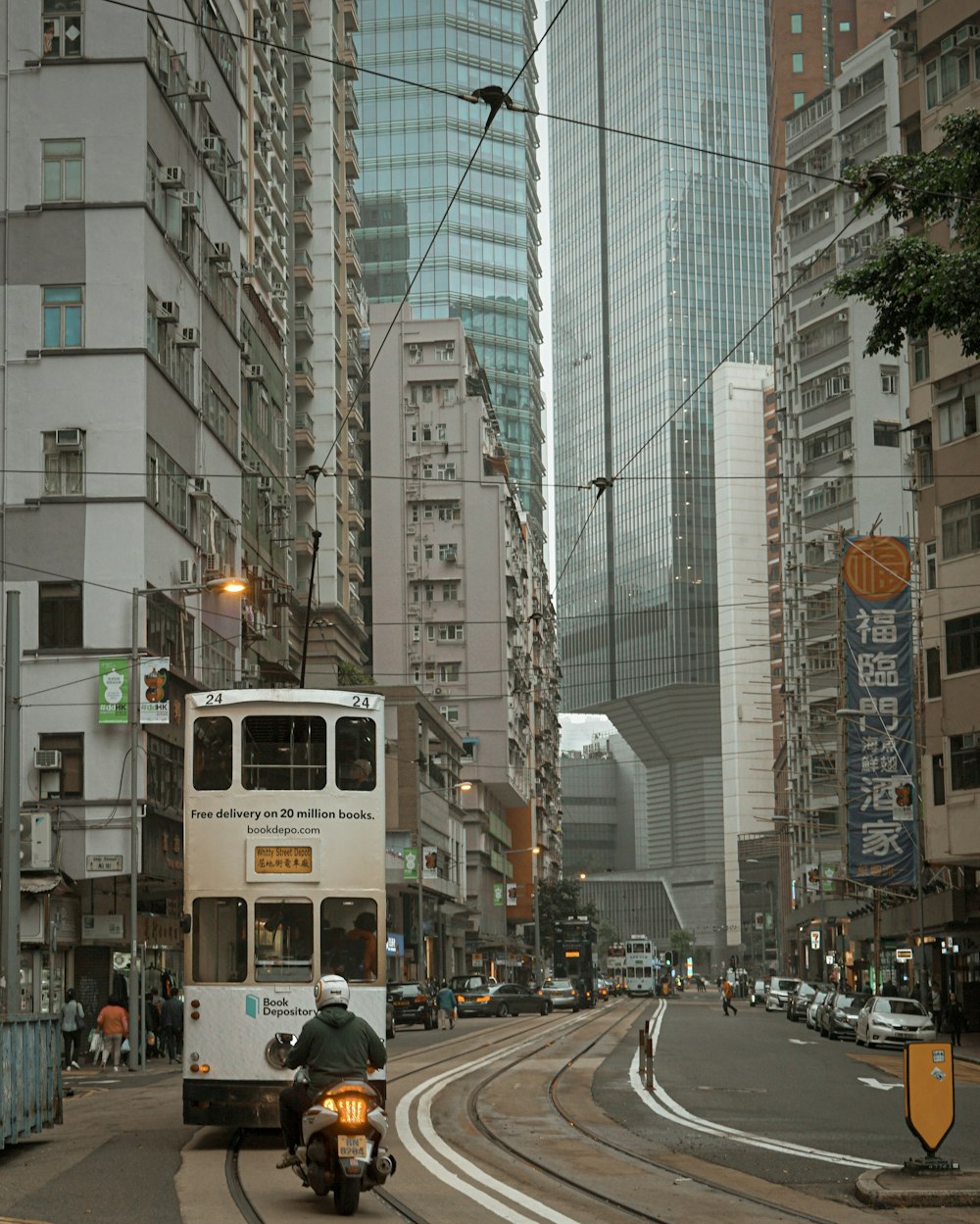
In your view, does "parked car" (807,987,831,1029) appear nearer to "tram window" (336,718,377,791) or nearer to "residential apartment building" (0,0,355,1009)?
"residential apartment building" (0,0,355,1009)

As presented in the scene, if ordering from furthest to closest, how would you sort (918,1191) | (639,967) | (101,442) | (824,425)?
(639,967) → (824,425) → (101,442) → (918,1191)

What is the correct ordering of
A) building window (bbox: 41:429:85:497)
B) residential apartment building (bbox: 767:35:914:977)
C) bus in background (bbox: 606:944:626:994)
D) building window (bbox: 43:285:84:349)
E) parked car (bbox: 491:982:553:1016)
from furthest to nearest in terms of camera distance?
bus in background (bbox: 606:944:626:994) < residential apartment building (bbox: 767:35:914:977) < parked car (bbox: 491:982:553:1016) < building window (bbox: 43:285:84:349) < building window (bbox: 41:429:85:497)

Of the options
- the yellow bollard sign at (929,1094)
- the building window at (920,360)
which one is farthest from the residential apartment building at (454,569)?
the yellow bollard sign at (929,1094)

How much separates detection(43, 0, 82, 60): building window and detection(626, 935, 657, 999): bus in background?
82.4 metres

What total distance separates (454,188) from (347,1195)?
134 meters

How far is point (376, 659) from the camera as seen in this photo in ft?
352

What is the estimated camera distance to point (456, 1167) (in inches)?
609

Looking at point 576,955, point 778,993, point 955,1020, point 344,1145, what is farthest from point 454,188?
point 344,1145

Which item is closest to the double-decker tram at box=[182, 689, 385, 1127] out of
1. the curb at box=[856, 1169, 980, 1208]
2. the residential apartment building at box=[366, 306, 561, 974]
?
the curb at box=[856, 1169, 980, 1208]

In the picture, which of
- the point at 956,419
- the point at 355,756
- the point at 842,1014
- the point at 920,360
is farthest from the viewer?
the point at 842,1014

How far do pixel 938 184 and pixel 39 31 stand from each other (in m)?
28.4

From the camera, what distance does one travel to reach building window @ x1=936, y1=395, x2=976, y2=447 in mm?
42750

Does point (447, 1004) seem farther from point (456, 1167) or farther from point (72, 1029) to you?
point (456, 1167)

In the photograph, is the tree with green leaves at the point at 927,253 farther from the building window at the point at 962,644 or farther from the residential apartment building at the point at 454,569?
the residential apartment building at the point at 454,569
